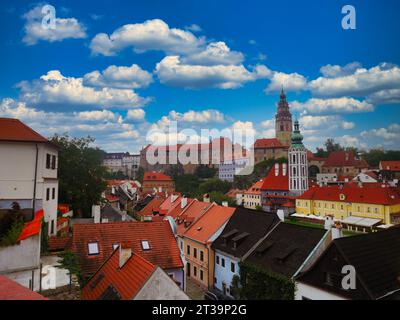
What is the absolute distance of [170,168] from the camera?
3009 inches

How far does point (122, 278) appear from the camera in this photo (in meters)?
7.60

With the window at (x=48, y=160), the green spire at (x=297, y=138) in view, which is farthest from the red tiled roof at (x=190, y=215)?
the green spire at (x=297, y=138)

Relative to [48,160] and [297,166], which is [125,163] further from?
[48,160]

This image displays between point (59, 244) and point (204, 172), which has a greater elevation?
point (204, 172)

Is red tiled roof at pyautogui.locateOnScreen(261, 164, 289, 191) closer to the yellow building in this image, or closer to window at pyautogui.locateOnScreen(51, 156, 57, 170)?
the yellow building

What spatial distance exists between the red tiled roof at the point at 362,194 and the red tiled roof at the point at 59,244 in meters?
32.5

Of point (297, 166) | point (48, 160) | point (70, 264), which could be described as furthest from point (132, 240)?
point (297, 166)

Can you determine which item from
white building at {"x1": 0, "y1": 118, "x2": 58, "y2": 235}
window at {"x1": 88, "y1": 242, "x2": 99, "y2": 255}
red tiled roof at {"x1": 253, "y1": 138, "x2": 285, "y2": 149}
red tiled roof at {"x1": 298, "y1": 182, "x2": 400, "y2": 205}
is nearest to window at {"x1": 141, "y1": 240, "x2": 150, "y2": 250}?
window at {"x1": 88, "y1": 242, "x2": 99, "y2": 255}

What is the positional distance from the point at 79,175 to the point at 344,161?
212 feet

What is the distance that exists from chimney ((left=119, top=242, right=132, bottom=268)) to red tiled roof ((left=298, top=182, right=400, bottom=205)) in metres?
32.8

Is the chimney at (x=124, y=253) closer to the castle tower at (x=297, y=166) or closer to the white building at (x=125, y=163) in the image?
the castle tower at (x=297, y=166)

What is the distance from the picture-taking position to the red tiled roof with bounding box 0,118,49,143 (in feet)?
34.7

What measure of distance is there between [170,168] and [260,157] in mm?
25469
